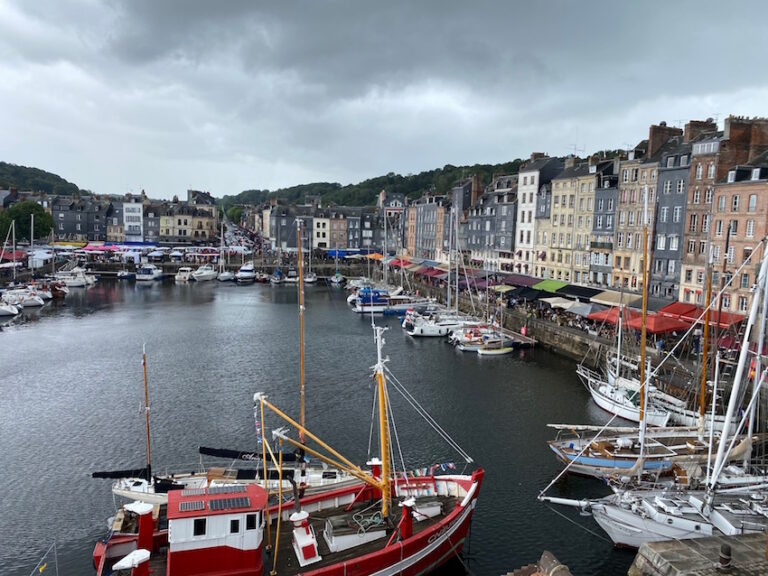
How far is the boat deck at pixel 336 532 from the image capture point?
58.9 ft

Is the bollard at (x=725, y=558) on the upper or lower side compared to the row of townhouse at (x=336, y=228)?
lower

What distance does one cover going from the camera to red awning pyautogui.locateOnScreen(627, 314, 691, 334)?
4288 cm

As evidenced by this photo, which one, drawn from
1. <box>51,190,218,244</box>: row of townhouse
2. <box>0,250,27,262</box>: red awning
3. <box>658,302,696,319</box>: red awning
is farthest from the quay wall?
<box>51,190,218,244</box>: row of townhouse

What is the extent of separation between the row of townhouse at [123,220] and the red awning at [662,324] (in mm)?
118019

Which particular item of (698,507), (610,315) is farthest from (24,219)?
(698,507)

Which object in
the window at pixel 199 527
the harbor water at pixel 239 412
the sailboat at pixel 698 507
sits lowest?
the harbor water at pixel 239 412

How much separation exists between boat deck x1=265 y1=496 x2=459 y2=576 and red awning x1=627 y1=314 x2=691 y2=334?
2716cm

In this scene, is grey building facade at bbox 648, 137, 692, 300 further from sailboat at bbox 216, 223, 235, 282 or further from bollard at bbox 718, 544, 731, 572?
sailboat at bbox 216, 223, 235, 282

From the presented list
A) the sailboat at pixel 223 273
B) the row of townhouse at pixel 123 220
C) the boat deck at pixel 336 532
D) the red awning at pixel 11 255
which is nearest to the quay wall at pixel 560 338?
the boat deck at pixel 336 532

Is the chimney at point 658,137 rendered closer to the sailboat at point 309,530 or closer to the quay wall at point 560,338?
the quay wall at point 560,338

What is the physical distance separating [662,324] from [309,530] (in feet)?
112

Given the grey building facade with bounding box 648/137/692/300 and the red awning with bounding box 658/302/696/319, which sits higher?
the grey building facade with bounding box 648/137/692/300

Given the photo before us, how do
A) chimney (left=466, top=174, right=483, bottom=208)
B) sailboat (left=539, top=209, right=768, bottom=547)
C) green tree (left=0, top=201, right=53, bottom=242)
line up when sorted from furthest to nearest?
green tree (left=0, top=201, right=53, bottom=242), chimney (left=466, top=174, right=483, bottom=208), sailboat (left=539, top=209, right=768, bottom=547)

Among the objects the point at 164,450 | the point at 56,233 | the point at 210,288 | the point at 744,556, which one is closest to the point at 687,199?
the point at 744,556
